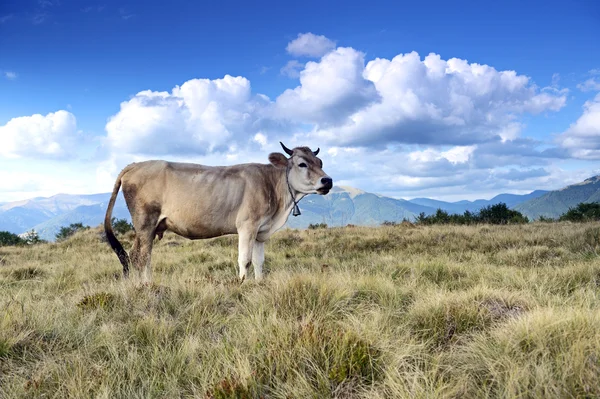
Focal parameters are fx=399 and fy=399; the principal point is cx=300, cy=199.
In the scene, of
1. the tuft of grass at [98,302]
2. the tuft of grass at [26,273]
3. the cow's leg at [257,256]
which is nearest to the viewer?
the tuft of grass at [98,302]

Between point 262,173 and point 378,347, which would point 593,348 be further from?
point 262,173

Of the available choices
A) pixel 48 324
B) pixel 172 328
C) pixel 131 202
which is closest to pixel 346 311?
pixel 172 328

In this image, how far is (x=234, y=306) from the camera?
16.5ft

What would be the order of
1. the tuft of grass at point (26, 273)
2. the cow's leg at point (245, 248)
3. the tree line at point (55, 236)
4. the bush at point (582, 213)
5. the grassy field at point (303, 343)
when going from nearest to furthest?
the grassy field at point (303, 343) → the cow's leg at point (245, 248) → the tuft of grass at point (26, 273) → the tree line at point (55, 236) → the bush at point (582, 213)

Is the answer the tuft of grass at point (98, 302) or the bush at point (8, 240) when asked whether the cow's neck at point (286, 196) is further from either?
the bush at point (8, 240)

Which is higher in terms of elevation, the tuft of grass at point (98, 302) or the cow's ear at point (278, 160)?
the cow's ear at point (278, 160)

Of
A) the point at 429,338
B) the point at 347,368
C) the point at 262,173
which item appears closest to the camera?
the point at 347,368

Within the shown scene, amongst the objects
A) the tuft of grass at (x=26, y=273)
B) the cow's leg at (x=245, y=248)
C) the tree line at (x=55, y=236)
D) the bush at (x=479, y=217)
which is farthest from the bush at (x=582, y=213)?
the tuft of grass at (x=26, y=273)

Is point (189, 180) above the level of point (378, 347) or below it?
Answer: above

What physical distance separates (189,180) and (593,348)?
6393 millimetres

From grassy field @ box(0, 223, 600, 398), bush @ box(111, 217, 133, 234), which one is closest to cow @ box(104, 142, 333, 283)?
grassy field @ box(0, 223, 600, 398)

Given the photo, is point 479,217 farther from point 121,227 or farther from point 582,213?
point 121,227

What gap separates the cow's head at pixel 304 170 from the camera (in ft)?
24.7

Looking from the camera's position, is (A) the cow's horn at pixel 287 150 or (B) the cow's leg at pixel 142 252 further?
(A) the cow's horn at pixel 287 150
